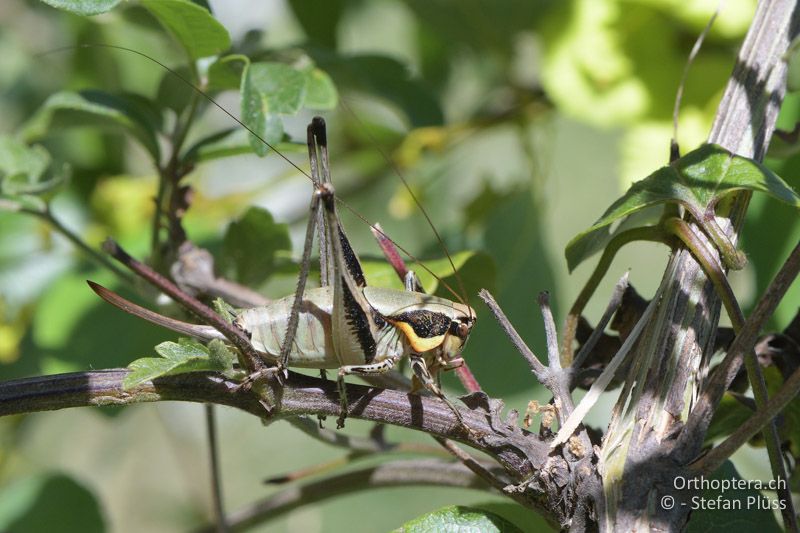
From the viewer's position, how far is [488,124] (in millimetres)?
1412

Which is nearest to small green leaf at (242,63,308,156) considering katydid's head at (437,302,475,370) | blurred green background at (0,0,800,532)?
blurred green background at (0,0,800,532)

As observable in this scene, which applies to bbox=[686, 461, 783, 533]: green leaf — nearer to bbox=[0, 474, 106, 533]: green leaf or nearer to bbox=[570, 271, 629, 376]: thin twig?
bbox=[570, 271, 629, 376]: thin twig

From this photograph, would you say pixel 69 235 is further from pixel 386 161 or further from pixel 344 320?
pixel 386 161

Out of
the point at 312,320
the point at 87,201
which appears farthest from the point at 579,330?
the point at 87,201

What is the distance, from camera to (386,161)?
1396 millimetres

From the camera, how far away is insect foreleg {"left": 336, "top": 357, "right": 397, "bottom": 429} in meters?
0.56

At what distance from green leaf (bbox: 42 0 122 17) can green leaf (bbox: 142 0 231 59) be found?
0.15 ft

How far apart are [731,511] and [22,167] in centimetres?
78

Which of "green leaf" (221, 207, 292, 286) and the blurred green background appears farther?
the blurred green background

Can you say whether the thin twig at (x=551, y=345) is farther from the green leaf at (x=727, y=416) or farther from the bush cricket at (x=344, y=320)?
the green leaf at (x=727, y=416)

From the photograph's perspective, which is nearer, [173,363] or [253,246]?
[173,363]

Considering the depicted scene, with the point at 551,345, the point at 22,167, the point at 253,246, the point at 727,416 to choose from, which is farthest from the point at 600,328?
the point at 22,167

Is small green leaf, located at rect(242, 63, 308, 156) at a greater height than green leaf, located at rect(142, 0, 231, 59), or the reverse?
green leaf, located at rect(142, 0, 231, 59)

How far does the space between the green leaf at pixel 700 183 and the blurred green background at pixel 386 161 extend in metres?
0.22
